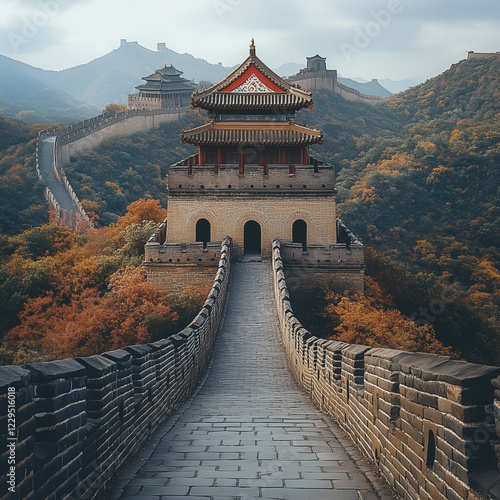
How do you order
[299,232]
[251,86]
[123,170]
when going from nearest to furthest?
1. [299,232]
2. [251,86]
3. [123,170]

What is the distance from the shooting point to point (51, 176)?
2271 inches

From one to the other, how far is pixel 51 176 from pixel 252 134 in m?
34.4

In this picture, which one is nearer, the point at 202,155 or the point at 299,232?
the point at 299,232

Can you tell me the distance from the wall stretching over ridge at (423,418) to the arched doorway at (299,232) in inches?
688

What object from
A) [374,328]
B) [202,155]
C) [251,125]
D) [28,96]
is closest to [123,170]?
[202,155]

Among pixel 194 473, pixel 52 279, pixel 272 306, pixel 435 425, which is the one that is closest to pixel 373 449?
pixel 194 473

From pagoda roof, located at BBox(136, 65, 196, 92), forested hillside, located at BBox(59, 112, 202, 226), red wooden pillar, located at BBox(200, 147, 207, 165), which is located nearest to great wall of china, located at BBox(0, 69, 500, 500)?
red wooden pillar, located at BBox(200, 147, 207, 165)

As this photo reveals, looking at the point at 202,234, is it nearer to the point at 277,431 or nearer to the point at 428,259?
the point at 277,431

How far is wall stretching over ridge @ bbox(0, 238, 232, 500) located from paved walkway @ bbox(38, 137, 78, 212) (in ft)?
148

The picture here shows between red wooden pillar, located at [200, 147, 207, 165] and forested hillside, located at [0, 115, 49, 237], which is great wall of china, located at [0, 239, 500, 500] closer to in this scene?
red wooden pillar, located at [200, 147, 207, 165]

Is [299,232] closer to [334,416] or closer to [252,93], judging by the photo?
[252,93]

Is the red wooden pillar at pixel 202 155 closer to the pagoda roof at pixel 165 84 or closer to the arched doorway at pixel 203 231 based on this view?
the arched doorway at pixel 203 231

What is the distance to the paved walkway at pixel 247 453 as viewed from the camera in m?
6.08

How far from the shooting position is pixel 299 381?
14.5 meters
